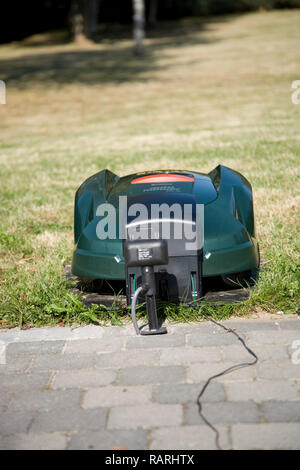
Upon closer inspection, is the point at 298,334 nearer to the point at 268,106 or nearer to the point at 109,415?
the point at 109,415

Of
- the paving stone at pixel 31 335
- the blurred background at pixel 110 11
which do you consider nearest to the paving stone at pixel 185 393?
the paving stone at pixel 31 335

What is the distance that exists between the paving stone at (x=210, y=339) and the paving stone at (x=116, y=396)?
52 cm

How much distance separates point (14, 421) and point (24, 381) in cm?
37

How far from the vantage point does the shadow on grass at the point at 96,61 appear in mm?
17547

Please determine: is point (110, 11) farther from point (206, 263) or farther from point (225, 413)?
point (225, 413)

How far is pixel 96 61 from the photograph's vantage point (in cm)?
2123

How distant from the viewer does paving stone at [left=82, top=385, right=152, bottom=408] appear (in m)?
2.70

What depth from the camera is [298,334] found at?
3.27m

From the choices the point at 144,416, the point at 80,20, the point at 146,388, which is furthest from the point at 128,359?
the point at 80,20

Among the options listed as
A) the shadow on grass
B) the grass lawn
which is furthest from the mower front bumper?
the shadow on grass

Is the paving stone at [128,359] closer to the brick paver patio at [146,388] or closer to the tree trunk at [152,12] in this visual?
the brick paver patio at [146,388]

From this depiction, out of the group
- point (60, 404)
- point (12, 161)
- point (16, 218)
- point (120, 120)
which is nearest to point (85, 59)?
point (120, 120)

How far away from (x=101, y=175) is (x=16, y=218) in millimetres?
1723
